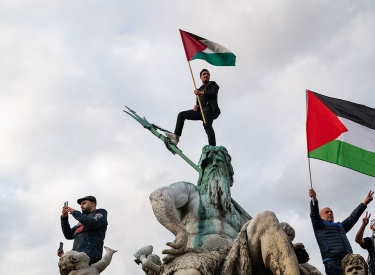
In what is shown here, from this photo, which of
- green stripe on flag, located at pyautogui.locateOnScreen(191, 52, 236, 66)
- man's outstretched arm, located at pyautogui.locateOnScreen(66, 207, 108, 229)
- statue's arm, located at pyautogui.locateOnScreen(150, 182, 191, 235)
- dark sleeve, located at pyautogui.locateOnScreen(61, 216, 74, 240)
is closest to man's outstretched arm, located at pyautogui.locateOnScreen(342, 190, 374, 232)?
statue's arm, located at pyautogui.locateOnScreen(150, 182, 191, 235)

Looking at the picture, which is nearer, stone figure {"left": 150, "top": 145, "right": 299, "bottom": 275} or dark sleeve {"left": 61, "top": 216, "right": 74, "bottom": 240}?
stone figure {"left": 150, "top": 145, "right": 299, "bottom": 275}

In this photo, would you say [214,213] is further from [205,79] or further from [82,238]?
[205,79]

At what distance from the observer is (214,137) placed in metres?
10.6

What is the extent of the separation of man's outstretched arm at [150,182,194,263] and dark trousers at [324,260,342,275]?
6.63ft

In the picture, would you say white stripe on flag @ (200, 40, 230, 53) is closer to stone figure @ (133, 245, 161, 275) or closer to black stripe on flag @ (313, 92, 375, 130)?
black stripe on flag @ (313, 92, 375, 130)

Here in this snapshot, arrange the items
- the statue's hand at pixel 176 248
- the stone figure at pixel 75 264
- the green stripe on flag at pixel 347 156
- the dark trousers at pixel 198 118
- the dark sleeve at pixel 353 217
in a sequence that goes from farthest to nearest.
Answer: the dark trousers at pixel 198 118, the green stripe on flag at pixel 347 156, the dark sleeve at pixel 353 217, the stone figure at pixel 75 264, the statue's hand at pixel 176 248

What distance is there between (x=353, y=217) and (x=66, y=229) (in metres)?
4.00

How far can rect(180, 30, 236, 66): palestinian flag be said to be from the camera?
13.2 metres

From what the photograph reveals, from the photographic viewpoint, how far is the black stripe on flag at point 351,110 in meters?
11.3

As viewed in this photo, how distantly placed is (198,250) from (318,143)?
3106 millimetres

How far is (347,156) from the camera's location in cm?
1053

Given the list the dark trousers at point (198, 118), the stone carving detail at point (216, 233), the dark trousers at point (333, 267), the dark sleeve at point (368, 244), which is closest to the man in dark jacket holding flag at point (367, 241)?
the dark sleeve at point (368, 244)

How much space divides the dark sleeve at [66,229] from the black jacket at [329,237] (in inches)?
130

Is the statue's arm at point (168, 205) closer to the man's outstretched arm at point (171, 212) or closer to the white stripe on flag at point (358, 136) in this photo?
the man's outstretched arm at point (171, 212)
